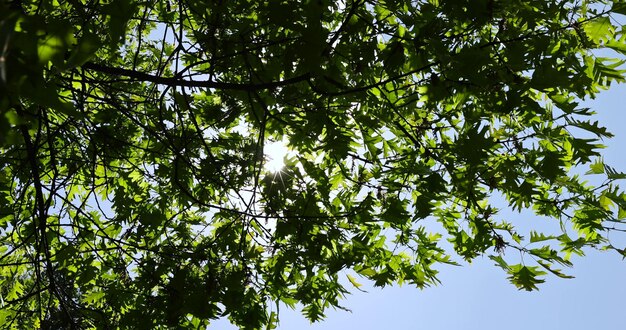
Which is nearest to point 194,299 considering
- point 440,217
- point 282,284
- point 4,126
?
point 282,284

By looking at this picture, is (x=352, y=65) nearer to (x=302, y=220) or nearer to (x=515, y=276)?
(x=302, y=220)

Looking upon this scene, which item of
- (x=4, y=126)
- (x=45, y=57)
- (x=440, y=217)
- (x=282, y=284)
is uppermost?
(x=440, y=217)

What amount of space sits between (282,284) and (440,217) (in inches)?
45.8

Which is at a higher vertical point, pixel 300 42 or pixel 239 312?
pixel 300 42

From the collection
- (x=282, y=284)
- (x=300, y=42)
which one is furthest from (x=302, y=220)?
(x=300, y=42)

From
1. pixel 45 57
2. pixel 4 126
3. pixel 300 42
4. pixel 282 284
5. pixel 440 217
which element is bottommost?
pixel 4 126

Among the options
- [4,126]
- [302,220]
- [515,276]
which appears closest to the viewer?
[4,126]

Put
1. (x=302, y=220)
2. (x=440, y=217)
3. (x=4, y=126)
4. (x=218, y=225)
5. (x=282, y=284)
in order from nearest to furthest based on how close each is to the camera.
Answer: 1. (x=4, y=126)
2. (x=302, y=220)
3. (x=282, y=284)
4. (x=440, y=217)
5. (x=218, y=225)

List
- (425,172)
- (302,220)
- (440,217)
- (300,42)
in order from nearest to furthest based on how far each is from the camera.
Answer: (300,42) < (425,172) < (302,220) < (440,217)

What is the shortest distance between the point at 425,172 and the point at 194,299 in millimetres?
1373

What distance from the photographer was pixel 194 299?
2.57 m

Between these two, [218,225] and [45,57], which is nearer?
[45,57]

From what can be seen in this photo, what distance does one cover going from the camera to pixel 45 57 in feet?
2.97

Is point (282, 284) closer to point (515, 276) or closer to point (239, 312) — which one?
point (239, 312)
